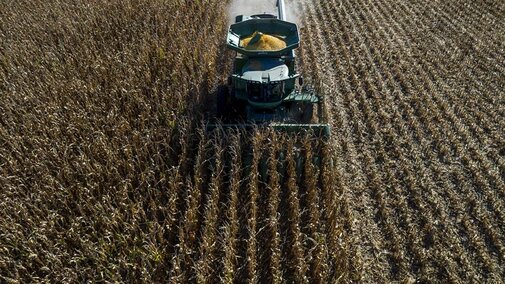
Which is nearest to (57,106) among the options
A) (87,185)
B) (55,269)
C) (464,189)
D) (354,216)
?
(87,185)

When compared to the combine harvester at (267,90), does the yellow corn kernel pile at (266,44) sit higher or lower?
higher

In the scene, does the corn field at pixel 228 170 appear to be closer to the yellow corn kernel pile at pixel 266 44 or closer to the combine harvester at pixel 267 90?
the combine harvester at pixel 267 90

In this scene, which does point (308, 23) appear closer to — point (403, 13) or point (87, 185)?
point (403, 13)

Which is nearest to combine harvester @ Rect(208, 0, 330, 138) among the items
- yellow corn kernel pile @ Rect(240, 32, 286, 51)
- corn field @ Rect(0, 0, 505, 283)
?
yellow corn kernel pile @ Rect(240, 32, 286, 51)

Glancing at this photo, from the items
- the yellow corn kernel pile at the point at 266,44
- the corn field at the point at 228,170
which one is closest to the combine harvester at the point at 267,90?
the yellow corn kernel pile at the point at 266,44

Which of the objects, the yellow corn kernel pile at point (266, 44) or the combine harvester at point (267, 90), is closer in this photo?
the combine harvester at point (267, 90)

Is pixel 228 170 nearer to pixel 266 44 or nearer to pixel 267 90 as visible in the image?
pixel 267 90
